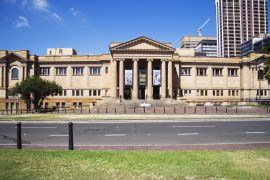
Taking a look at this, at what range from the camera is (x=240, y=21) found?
19200cm

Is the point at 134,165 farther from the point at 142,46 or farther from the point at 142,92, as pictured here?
the point at 142,92

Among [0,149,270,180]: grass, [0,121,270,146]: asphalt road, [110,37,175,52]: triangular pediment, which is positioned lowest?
[0,121,270,146]: asphalt road

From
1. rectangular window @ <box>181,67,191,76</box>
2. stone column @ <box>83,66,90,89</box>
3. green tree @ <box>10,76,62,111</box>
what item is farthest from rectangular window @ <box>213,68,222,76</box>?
green tree @ <box>10,76,62,111</box>

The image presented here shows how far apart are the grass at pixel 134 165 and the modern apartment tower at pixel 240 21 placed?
201782 mm

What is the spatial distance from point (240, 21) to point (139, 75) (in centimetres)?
14734

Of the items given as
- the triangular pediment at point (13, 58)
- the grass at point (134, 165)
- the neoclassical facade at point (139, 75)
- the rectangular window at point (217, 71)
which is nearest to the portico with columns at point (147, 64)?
the neoclassical facade at point (139, 75)

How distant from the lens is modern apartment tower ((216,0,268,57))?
18850cm

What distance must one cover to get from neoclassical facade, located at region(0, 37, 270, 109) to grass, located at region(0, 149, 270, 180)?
5594 centimetres

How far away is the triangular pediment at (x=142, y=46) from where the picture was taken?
70.5 m

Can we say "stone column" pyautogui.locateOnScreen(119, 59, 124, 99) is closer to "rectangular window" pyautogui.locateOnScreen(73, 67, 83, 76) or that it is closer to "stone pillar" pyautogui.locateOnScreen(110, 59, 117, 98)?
"stone pillar" pyautogui.locateOnScreen(110, 59, 117, 98)

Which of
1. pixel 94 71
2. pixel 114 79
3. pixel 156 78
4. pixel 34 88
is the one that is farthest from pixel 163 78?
pixel 34 88

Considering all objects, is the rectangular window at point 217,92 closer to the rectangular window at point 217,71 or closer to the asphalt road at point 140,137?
the rectangular window at point 217,71

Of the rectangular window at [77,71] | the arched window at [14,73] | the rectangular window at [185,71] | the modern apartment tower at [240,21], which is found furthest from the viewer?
the modern apartment tower at [240,21]

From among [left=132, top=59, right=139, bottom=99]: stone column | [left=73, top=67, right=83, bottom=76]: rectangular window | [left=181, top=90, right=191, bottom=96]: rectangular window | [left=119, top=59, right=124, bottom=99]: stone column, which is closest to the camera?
[left=119, top=59, right=124, bottom=99]: stone column
